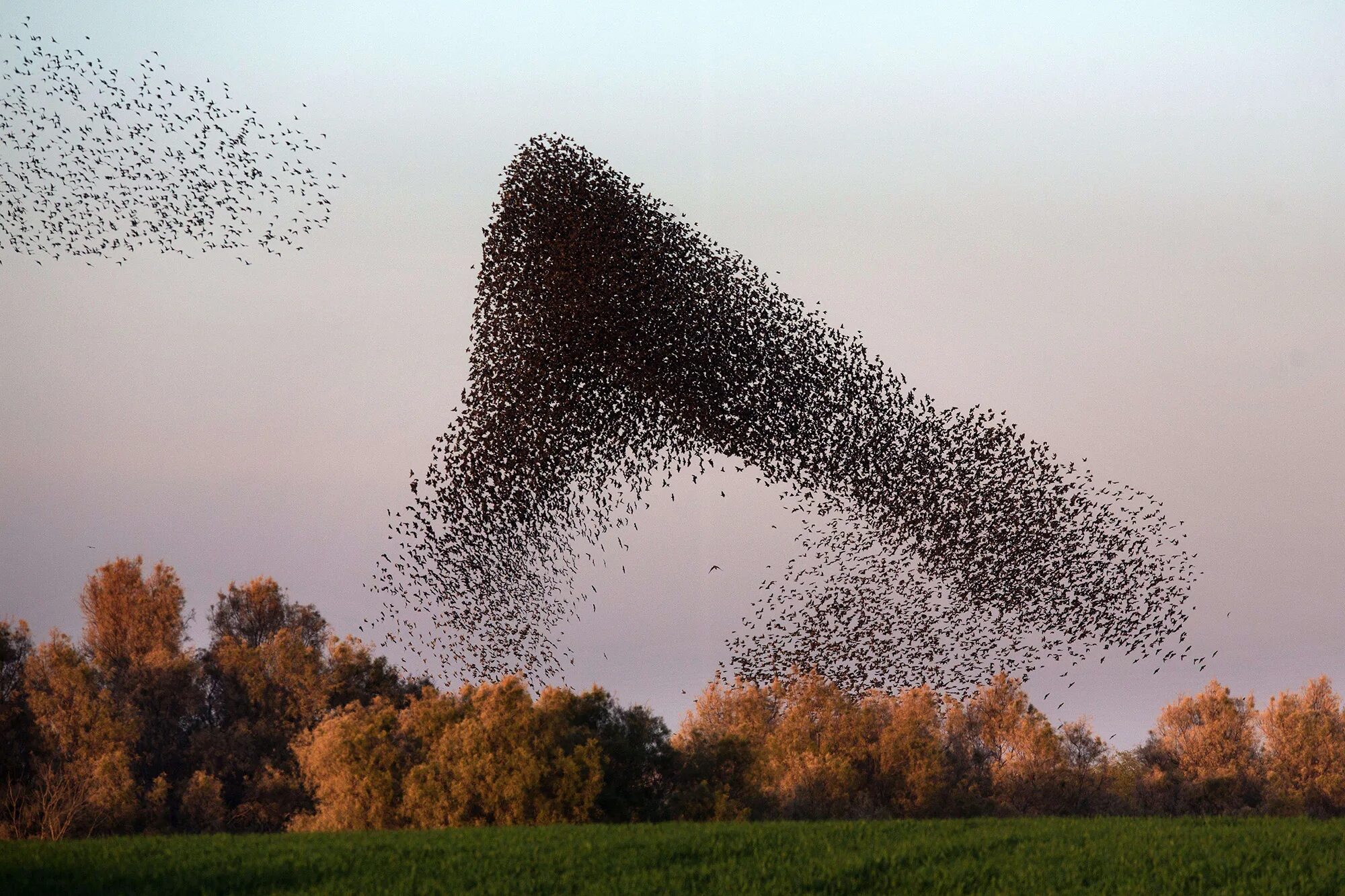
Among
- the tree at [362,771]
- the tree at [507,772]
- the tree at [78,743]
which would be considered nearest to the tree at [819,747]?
the tree at [507,772]

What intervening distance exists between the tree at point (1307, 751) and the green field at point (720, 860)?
2208 cm

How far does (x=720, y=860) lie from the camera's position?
1661 cm

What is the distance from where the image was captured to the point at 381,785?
28.8m

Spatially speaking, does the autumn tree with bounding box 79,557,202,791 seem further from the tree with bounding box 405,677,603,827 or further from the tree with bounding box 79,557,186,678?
the tree with bounding box 405,677,603,827

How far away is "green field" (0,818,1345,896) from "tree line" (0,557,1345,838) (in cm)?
840

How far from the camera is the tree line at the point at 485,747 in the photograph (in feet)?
91.5

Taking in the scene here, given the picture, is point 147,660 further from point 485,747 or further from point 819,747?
point 819,747

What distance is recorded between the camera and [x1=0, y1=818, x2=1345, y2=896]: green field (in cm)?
1517

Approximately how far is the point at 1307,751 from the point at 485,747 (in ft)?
90.5

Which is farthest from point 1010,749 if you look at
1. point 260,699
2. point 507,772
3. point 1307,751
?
point 260,699

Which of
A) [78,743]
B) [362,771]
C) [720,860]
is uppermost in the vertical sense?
[78,743]

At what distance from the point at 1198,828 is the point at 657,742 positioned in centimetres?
1329

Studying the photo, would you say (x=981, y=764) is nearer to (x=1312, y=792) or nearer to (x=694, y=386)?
(x=1312, y=792)

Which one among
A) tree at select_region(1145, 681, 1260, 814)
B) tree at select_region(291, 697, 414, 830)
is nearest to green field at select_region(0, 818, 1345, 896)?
tree at select_region(291, 697, 414, 830)
